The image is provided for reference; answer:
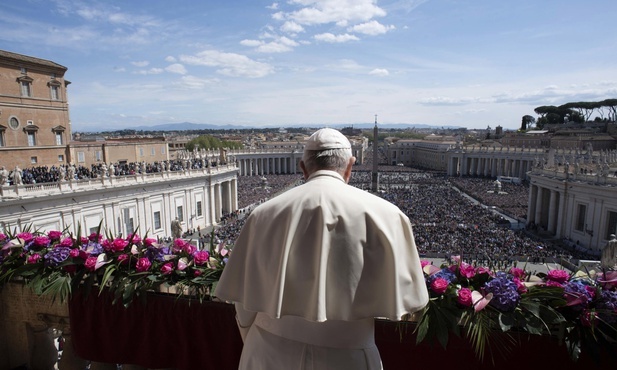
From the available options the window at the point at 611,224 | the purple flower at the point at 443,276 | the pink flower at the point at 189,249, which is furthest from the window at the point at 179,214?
the window at the point at 611,224

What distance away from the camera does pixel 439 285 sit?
3691 mm

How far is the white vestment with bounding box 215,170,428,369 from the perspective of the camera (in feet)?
7.34

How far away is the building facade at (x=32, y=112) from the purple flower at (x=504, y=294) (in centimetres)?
3407

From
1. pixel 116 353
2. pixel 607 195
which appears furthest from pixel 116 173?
pixel 607 195

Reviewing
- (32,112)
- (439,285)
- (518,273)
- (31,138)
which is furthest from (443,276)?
(31,138)

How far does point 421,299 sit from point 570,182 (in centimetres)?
4095

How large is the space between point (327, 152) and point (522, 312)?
2.57 m

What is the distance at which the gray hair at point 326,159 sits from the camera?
8.43 ft

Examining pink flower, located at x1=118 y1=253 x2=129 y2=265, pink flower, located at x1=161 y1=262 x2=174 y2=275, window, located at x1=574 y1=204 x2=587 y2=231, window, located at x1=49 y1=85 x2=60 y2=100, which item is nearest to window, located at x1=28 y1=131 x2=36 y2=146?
window, located at x1=49 y1=85 x2=60 y2=100

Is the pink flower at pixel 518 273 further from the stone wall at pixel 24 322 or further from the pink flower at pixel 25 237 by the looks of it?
the pink flower at pixel 25 237

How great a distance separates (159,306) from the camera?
4.79 metres

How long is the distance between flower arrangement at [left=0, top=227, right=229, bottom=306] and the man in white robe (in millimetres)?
2291

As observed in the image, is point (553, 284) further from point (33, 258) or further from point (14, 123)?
point (14, 123)

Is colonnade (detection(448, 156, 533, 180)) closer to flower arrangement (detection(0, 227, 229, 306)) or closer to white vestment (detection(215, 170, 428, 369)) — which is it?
flower arrangement (detection(0, 227, 229, 306))
